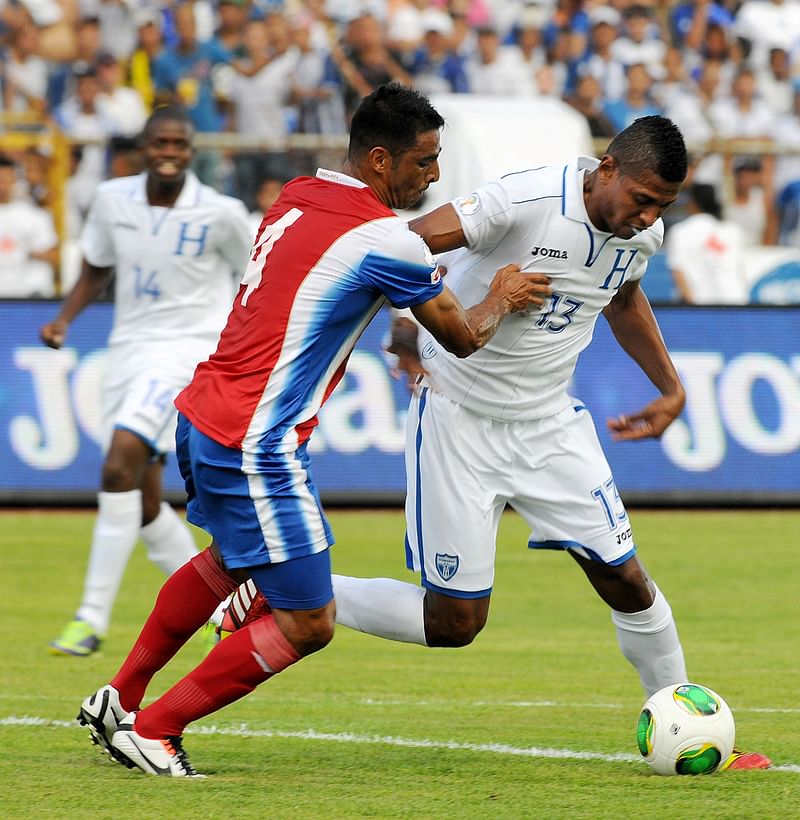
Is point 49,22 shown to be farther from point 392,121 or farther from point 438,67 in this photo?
point 392,121

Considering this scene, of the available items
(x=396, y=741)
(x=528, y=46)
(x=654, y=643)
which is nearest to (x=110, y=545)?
(x=396, y=741)

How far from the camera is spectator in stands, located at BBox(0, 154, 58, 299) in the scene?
1396 centimetres

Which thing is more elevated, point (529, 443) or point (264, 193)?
point (529, 443)

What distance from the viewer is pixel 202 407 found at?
491cm

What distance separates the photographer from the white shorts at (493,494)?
5.61 meters

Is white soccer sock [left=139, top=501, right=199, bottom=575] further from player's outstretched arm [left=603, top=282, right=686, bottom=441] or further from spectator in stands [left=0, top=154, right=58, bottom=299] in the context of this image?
spectator in stands [left=0, top=154, right=58, bottom=299]

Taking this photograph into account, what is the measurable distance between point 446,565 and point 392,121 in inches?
64.7

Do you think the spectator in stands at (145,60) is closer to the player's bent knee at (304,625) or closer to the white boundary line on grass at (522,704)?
the white boundary line on grass at (522,704)

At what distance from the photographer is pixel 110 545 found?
8.08m

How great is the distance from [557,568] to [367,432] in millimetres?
2698

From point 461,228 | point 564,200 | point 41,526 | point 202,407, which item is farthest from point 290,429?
point 41,526

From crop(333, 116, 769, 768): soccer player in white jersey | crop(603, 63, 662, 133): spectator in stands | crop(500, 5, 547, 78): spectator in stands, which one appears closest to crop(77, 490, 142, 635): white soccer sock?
crop(333, 116, 769, 768): soccer player in white jersey

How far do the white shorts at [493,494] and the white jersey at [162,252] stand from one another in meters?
3.16

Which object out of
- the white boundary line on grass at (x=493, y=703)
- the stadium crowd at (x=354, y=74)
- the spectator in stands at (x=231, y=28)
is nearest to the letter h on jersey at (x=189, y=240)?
the white boundary line on grass at (x=493, y=703)
